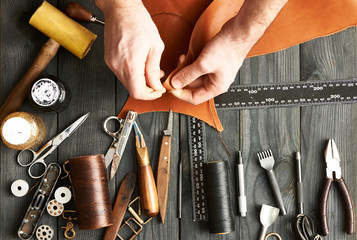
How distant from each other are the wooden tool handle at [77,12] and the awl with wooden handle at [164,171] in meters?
0.45

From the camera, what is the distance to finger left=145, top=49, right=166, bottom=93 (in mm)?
1014

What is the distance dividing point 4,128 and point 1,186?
0.84 feet

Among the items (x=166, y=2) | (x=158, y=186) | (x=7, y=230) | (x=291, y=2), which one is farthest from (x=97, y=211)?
(x=291, y=2)

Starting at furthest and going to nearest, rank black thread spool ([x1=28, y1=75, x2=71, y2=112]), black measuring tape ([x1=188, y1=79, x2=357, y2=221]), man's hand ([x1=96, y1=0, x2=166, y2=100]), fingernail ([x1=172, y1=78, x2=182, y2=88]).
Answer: black measuring tape ([x1=188, y1=79, x2=357, y2=221]), black thread spool ([x1=28, y1=75, x2=71, y2=112]), fingernail ([x1=172, y1=78, x2=182, y2=88]), man's hand ([x1=96, y1=0, x2=166, y2=100])

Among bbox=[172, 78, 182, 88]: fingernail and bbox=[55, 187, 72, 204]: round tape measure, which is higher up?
bbox=[172, 78, 182, 88]: fingernail

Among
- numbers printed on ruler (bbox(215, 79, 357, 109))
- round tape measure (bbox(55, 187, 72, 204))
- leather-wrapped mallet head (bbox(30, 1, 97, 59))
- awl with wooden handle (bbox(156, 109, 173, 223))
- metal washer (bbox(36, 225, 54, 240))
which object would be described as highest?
leather-wrapped mallet head (bbox(30, 1, 97, 59))

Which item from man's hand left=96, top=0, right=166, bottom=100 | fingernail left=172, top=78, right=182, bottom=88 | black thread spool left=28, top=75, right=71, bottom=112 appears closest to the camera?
man's hand left=96, top=0, right=166, bottom=100

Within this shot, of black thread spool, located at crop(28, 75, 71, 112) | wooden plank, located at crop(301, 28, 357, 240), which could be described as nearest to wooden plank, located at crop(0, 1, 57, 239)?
black thread spool, located at crop(28, 75, 71, 112)

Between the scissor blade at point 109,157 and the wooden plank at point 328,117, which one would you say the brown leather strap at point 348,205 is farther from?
the scissor blade at point 109,157

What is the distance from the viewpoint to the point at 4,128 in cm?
120

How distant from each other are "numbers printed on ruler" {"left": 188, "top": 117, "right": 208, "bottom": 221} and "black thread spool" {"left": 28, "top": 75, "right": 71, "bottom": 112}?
46cm

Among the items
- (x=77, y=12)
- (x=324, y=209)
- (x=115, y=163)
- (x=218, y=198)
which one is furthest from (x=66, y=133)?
(x=324, y=209)

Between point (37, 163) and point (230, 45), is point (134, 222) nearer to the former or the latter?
point (37, 163)

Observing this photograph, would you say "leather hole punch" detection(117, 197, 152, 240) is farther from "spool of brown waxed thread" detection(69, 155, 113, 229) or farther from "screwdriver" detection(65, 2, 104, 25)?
"screwdriver" detection(65, 2, 104, 25)
